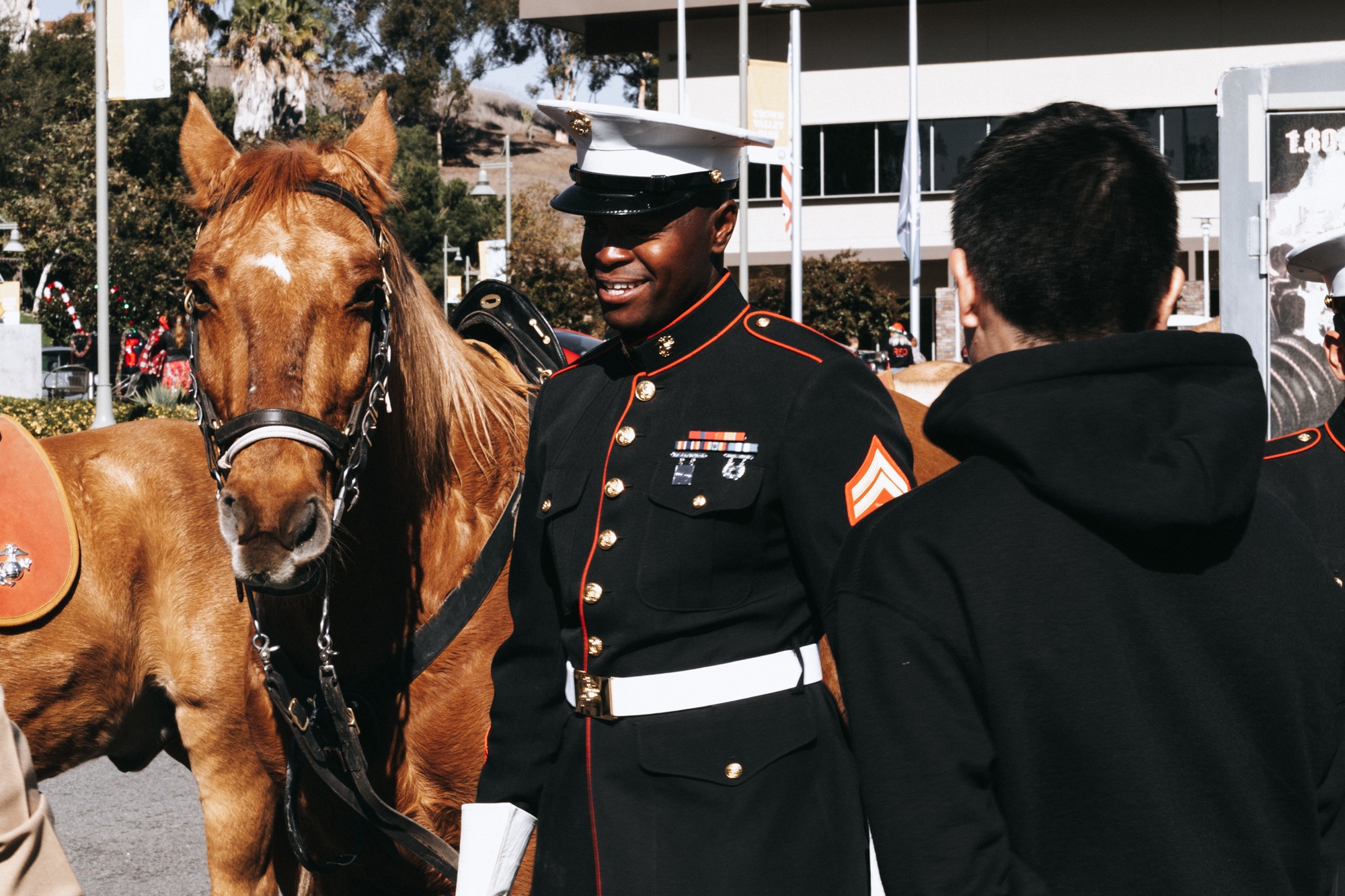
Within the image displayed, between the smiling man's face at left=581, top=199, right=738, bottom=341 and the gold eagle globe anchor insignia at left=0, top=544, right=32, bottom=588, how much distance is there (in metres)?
2.51

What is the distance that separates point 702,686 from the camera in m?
2.24

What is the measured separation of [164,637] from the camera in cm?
424

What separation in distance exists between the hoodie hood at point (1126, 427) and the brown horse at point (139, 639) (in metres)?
3.08

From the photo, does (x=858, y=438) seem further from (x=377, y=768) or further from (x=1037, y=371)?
(x=377, y=768)

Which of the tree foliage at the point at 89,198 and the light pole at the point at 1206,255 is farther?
the tree foliage at the point at 89,198

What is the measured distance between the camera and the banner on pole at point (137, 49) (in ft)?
36.0

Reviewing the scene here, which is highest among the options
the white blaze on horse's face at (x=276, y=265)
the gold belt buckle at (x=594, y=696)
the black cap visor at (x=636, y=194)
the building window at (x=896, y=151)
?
the building window at (x=896, y=151)

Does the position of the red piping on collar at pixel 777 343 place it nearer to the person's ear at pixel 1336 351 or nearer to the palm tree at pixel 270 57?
the person's ear at pixel 1336 351

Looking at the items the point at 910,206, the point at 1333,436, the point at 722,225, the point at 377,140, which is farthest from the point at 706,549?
the point at 910,206

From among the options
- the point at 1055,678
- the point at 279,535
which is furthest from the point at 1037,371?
the point at 279,535

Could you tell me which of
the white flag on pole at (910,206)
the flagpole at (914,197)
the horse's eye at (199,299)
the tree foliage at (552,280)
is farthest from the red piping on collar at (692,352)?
the tree foliage at (552,280)

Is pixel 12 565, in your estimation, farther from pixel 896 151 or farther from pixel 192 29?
pixel 192 29

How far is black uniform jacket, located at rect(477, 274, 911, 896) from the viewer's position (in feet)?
7.26

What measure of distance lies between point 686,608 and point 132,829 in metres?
4.29
